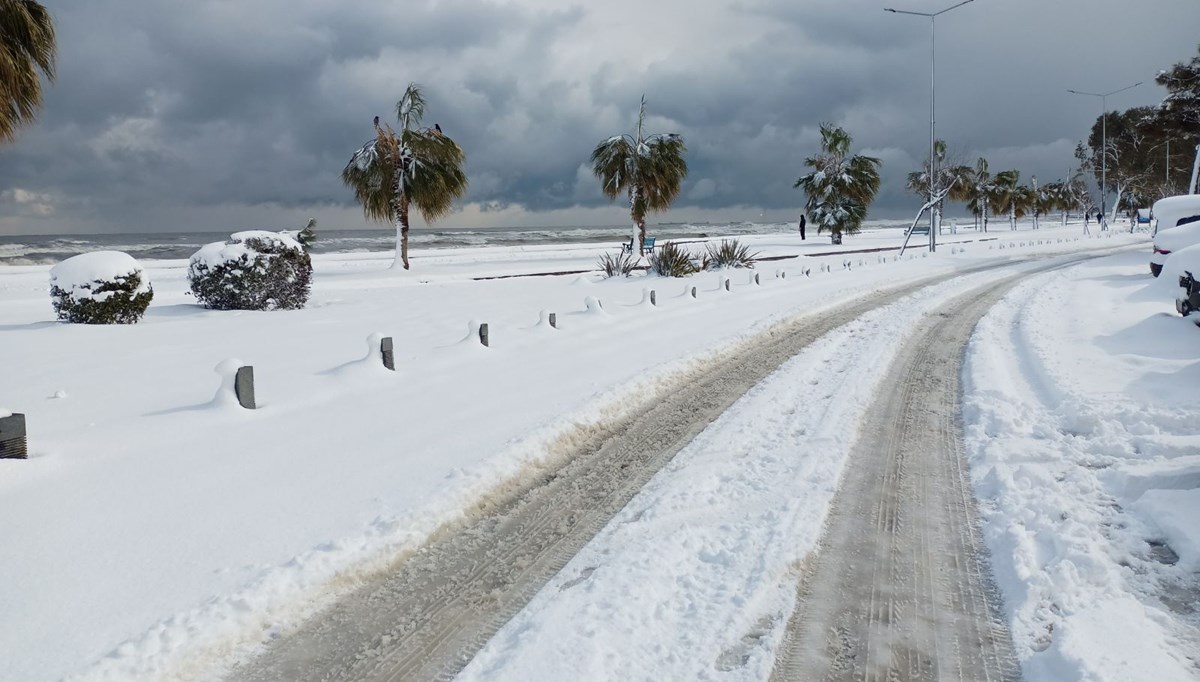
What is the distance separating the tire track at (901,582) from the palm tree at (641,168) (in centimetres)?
3231

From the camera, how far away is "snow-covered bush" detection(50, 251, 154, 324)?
1270 cm

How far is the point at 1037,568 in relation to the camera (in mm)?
3479

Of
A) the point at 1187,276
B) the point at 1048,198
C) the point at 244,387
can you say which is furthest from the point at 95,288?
the point at 1048,198

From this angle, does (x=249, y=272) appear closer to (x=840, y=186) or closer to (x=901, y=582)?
(x=901, y=582)

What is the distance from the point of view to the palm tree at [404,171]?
3197 cm

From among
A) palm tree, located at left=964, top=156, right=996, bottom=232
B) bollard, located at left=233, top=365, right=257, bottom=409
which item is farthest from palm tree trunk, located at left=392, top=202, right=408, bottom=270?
palm tree, located at left=964, top=156, right=996, bottom=232

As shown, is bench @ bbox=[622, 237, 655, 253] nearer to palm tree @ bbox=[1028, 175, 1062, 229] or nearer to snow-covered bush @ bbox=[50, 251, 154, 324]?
snow-covered bush @ bbox=[50, 251, 154, 324]

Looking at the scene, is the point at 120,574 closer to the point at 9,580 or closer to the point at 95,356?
the point at 9,580

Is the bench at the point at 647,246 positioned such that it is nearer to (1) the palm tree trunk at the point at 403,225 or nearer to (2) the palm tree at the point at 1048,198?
(1) the palm tree trunk at the point at 403,225

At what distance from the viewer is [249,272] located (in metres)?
15.3

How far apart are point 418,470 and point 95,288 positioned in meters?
11.0

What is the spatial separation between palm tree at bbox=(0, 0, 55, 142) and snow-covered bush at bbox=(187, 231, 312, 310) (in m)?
3.82

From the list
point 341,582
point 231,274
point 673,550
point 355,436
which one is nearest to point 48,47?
point 231,274

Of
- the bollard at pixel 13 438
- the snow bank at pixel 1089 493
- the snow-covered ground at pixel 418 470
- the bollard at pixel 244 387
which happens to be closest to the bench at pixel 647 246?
the snow-covered ground at pixel 418 470
